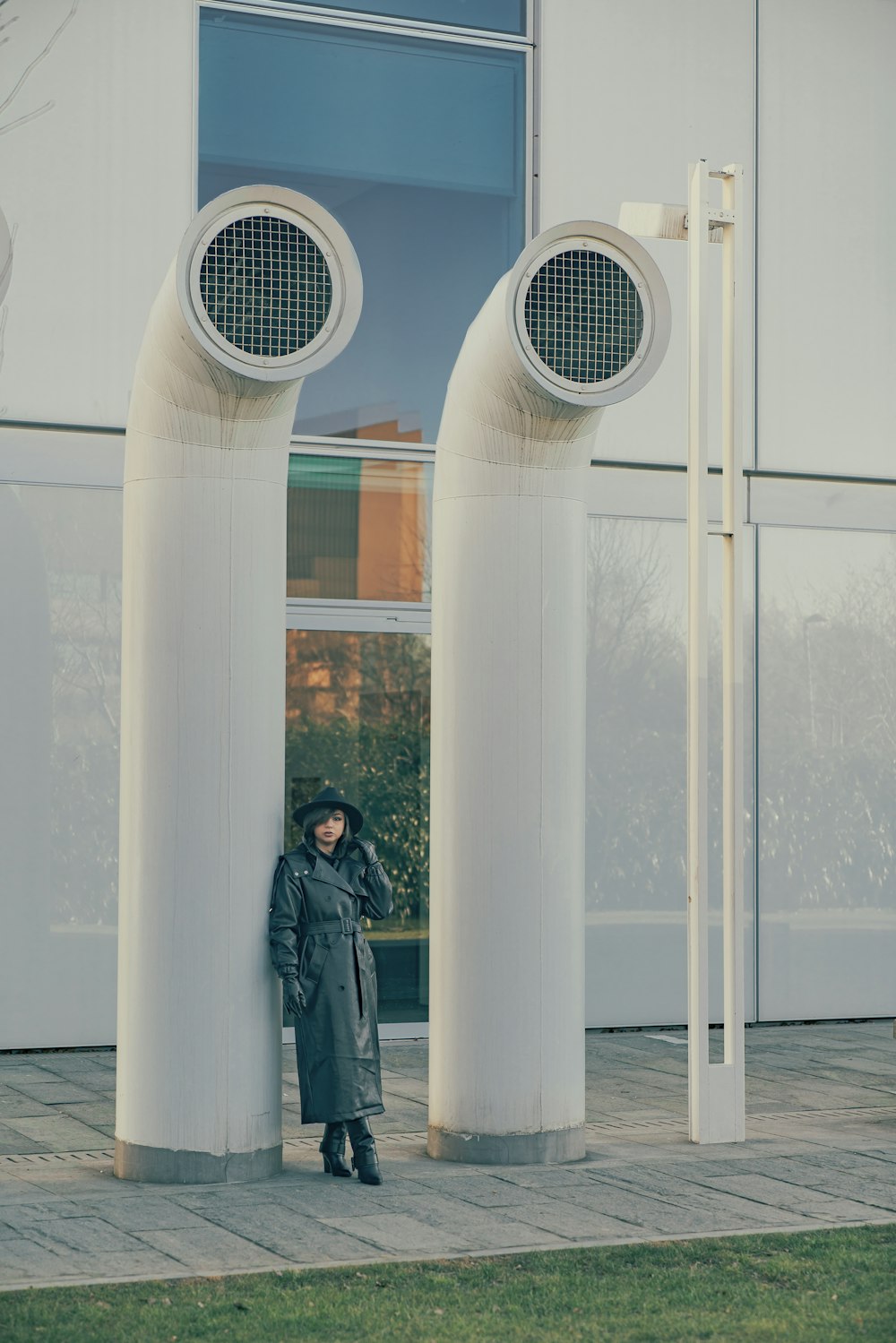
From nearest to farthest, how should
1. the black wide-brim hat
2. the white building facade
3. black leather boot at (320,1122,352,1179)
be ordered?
black leather boot at (320,1122,352,1179) < the black wide-brim hat < the white building facade

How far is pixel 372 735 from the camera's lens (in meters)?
12.2

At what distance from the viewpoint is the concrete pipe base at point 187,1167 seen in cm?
736

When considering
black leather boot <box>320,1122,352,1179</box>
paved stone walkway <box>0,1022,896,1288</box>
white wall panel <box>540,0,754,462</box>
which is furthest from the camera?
white wall panel <box>540,0,754,462</box>

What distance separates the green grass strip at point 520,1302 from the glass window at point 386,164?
23.8ft

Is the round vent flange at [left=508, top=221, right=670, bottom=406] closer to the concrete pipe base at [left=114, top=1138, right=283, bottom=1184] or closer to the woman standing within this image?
the woman standing

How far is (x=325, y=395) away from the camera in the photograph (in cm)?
1228

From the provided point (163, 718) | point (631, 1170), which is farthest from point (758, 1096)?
point (163, 718)

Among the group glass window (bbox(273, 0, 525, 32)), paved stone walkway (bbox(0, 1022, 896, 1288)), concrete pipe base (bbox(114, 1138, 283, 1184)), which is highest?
glass window (bbox(273, 0, 525, 32))

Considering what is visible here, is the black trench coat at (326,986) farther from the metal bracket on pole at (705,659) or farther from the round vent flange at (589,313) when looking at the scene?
the round vent flange at (589,313)

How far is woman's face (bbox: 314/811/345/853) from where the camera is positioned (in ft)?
25.7

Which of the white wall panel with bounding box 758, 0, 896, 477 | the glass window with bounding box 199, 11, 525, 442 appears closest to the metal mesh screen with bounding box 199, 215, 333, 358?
the glass window with bounding box 199, 11, 525, 442

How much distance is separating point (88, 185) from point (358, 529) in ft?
9.39

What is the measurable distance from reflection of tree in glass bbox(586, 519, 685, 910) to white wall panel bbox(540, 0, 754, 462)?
818mm

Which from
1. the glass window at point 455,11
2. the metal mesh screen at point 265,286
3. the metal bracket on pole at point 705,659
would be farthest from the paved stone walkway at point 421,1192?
the glass window at point 455,11
